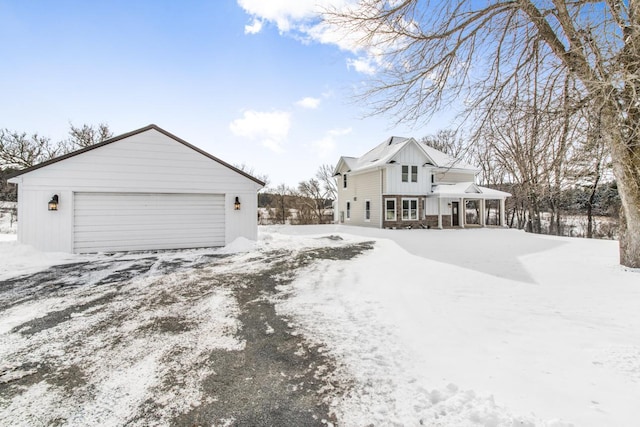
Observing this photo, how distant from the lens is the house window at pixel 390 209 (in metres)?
18.5

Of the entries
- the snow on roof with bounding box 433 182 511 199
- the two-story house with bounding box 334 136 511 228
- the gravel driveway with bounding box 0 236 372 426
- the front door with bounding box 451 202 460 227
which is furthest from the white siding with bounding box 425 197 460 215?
the gravel driveway with bounding box 0 236 372 426

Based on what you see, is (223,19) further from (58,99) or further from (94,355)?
(94,355)

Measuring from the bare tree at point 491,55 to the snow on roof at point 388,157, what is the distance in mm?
10911

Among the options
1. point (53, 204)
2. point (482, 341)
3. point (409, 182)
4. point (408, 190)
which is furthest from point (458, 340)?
point (409, 182)

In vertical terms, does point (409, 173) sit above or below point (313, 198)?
above

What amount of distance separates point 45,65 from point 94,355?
1072 cm

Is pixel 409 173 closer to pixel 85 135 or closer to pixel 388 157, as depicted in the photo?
pixel 388 157

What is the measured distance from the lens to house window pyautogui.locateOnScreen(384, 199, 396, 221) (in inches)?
729

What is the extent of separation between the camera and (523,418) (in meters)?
1.87

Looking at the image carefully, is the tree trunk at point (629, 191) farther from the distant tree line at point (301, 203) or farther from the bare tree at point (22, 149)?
the bare tree at point (22, 149)

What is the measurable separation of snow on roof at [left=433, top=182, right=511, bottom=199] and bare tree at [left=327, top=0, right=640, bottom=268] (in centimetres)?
1231

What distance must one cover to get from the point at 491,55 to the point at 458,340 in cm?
726

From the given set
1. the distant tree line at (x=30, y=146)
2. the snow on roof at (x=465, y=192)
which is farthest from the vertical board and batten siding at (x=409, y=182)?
the distant tree line at (x=30, y=146)

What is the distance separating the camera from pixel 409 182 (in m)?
19.0
